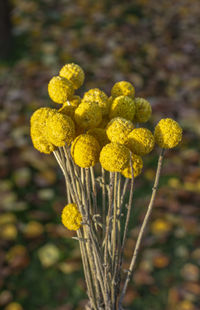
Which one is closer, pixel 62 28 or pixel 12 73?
pixel 12 73

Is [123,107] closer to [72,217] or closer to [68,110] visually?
[68,110]

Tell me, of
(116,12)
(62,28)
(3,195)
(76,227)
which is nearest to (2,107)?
(3,195)

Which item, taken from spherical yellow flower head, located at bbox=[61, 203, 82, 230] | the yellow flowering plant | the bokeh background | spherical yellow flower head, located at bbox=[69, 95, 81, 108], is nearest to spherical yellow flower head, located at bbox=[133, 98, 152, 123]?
the yellow flowering plant

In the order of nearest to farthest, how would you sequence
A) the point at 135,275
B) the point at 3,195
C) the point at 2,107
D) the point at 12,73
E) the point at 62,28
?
the point at 135,275, the point at 3,195, the point at 2,107, the point at 12,73, the point at 62,28

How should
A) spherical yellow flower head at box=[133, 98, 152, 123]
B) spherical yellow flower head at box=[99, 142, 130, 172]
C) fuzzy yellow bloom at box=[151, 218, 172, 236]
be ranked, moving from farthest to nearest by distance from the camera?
fuzzy yellow bloom at box=[151, 218, 172, 236], spherical yellow flower head at box=[133, 98, 152, 123], spherical yellow flower head at box=[99, 142, 130, 172]

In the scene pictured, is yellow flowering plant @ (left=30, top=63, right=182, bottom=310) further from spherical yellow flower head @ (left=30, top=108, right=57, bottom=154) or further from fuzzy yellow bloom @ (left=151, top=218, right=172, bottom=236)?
fuzzy yellow bloom @ (left=151, top=218, right=172, bottom=236)

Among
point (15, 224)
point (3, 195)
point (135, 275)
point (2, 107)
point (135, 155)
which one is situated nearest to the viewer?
point (135, 155)

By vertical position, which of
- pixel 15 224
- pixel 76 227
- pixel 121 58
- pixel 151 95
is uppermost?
pixel 121 58

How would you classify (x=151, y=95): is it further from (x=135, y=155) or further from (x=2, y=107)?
(x=135, y=155)
